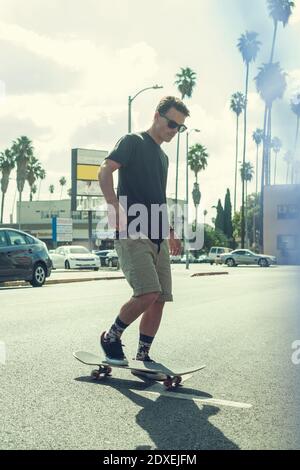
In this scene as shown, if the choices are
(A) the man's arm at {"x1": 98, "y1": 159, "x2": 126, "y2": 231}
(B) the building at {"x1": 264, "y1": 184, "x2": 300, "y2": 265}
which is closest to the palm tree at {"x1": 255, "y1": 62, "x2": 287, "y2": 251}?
(B) the building at {"x1": 264, "y1": 184, "x2": 300, "y2": 265}

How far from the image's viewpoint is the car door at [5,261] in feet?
47.4

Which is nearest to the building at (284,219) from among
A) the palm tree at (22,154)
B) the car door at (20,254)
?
the car door at (20,254)

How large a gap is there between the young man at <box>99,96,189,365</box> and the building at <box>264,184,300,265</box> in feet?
5.97

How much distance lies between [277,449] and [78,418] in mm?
1099

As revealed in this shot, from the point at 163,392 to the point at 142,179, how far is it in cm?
143

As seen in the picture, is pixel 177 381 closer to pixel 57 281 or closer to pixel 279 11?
pixel 279 11

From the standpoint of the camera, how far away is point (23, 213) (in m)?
89.5

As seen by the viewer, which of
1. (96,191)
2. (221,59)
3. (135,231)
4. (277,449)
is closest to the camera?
(221,59)

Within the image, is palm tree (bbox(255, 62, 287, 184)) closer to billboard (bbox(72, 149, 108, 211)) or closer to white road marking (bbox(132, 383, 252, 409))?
white road marking (bbox(132, 383, 252, 409))

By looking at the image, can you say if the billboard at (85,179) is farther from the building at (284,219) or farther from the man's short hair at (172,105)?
the building at (284,219)
